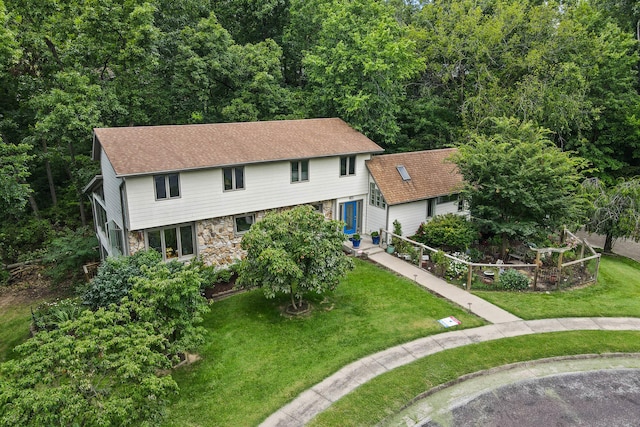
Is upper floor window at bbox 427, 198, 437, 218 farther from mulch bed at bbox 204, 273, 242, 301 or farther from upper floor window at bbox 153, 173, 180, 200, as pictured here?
upper floor window at bbox 153, 173, 180, 200

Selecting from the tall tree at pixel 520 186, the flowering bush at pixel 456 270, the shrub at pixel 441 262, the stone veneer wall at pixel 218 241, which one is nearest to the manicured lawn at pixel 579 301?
the flowering bush at pixel 456 270

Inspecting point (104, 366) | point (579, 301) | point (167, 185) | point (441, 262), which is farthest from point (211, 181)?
point (579, 301)

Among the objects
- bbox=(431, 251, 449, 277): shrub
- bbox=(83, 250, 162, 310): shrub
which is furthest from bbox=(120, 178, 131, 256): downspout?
bbox=(431, 251, 449, 277): shrub

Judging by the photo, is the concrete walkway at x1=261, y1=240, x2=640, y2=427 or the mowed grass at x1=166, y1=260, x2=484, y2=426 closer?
the concrete walkway at x1=261, y1=240, x2=640, y2=427

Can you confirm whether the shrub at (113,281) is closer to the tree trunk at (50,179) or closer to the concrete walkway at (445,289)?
the concrete walkway at (445,289)

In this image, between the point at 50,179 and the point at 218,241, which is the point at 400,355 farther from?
the point at 50,179

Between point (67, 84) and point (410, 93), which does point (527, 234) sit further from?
point (67, 84)
